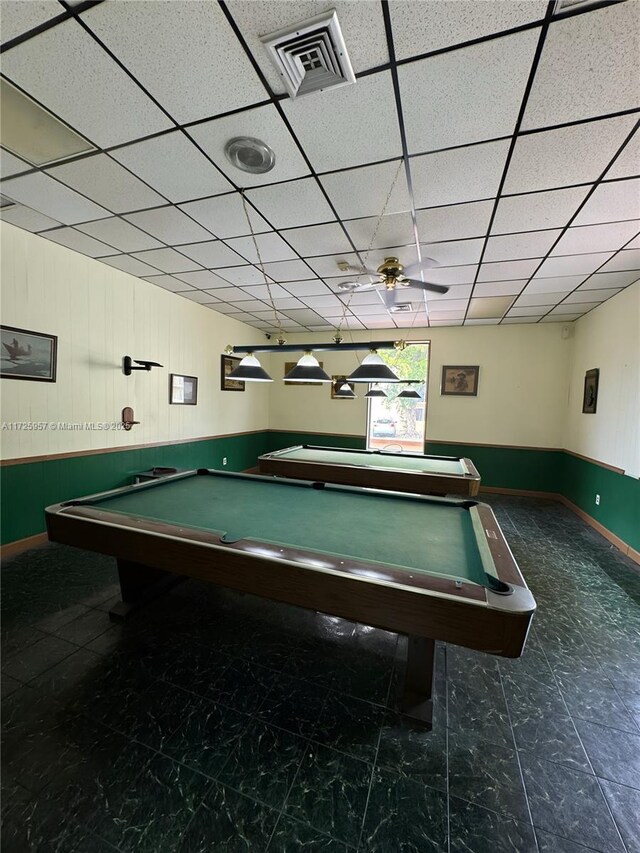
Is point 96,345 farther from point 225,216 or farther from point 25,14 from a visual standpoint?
point 25,14

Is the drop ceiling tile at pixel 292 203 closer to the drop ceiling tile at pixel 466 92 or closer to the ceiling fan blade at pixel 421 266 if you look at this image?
the drop ceiling tile at pixel 466 92

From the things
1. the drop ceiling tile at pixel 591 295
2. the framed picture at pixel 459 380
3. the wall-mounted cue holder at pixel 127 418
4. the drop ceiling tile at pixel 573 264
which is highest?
the drop ceiling tile at pixel 591 295

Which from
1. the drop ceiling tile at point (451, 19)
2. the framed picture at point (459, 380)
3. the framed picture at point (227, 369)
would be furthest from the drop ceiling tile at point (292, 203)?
the framed picture at point (459, 380)

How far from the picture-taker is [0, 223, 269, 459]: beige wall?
2.86 metres

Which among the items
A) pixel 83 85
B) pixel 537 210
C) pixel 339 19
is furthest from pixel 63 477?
pixel 537 210

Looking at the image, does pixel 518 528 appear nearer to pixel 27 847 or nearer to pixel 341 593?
pixel 341 593

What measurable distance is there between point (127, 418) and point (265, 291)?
7.58 feet

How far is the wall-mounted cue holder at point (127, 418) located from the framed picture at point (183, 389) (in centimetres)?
68

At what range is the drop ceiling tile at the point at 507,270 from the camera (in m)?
3.19

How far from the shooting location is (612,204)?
87.1 inches

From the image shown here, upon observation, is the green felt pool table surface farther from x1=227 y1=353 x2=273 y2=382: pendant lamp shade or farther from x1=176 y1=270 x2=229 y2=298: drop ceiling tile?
x1=176 y1=270 x2=229 y2=298: drop ceiling tile

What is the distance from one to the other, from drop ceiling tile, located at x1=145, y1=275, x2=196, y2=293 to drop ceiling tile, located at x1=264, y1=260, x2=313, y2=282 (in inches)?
47.7

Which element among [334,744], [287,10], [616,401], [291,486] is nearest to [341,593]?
[334,744]

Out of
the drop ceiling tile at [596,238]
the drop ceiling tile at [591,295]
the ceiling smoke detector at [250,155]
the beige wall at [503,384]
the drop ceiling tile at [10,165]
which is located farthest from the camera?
the beige wall at [503,384]
